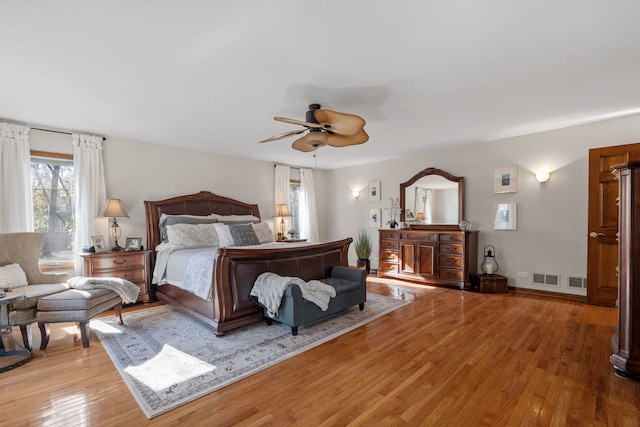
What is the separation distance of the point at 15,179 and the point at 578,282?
25.4ft

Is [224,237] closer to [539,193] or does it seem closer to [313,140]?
[313,140]

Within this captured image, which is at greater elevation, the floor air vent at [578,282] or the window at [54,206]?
the window at [54,206]

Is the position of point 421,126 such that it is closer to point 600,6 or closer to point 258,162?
point 600,6

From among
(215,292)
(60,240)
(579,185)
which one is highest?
(579,185)

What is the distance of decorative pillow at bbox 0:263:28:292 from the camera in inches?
120

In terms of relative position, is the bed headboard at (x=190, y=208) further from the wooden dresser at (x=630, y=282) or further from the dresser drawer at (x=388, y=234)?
the wooden dresser at (x=630, y=282)

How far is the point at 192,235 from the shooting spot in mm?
4375

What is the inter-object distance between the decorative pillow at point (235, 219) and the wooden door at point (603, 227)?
524 centimetres

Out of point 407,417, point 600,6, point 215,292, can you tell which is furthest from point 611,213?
point 215,292

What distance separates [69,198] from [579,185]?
7337 mm

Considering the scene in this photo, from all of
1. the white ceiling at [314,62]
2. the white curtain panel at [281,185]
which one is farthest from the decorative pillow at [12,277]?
the white curtain panel at [281,185]

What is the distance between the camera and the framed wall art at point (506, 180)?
15.9 feet

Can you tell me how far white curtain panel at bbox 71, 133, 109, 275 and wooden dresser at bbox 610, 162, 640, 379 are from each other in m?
5.91

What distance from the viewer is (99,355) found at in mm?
2713
